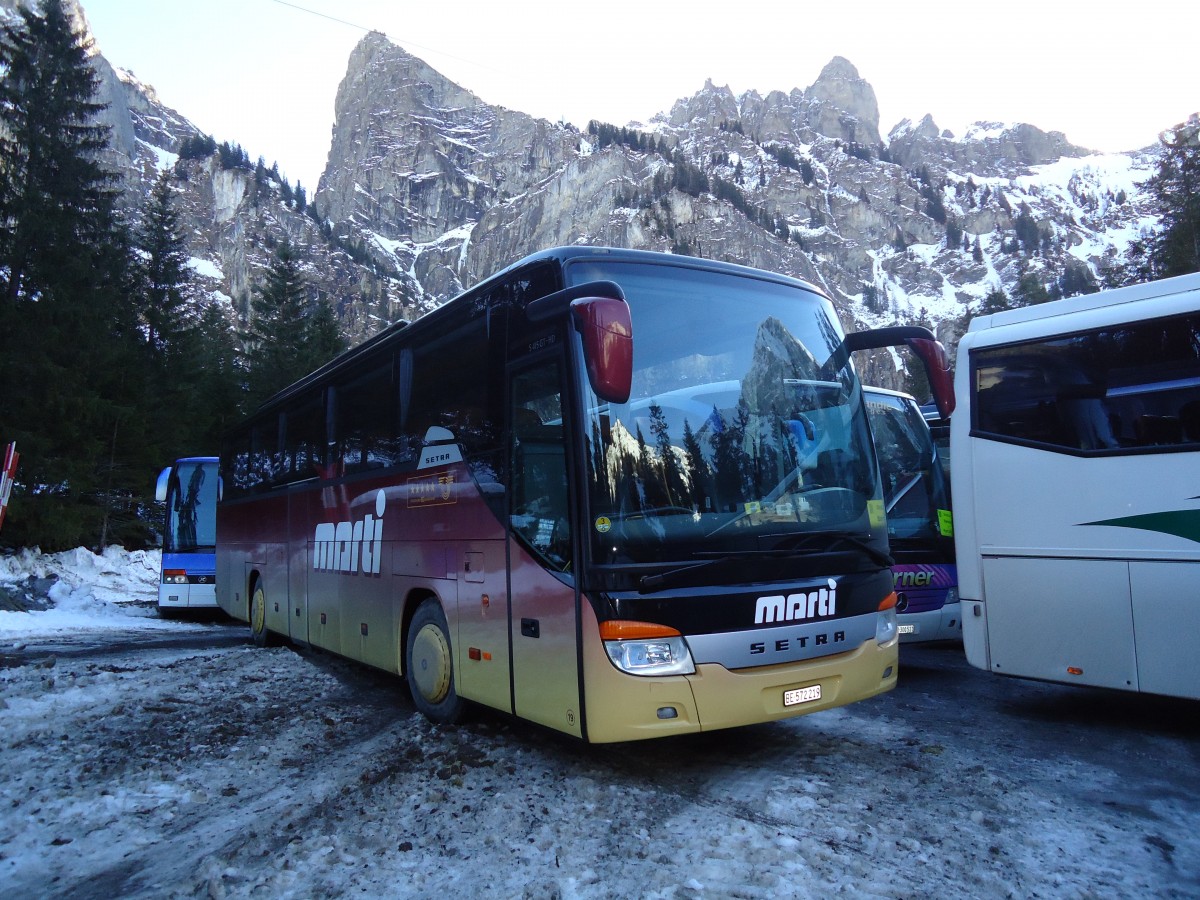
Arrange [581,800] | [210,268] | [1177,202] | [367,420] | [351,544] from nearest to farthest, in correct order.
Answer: [581,800] → [367,420] → [351,544] → [1177,202] → [210,268]

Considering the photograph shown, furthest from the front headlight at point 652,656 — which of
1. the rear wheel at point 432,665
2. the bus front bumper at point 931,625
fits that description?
the bus front bumper at point 931,625

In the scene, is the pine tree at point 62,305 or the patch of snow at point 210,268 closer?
the pine tree at point 62,305

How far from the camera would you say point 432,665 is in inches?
235

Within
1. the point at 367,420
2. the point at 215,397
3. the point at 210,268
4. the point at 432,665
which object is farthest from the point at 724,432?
the point at 210,268

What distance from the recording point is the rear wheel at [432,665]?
5.81 m

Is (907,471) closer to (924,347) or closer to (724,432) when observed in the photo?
(924,347)

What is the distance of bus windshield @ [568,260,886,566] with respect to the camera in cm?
435

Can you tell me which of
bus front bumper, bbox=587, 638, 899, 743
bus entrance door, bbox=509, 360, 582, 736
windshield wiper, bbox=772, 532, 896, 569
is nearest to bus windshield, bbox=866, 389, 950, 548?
windshield wiper, bbox=772, 532, 896, 569

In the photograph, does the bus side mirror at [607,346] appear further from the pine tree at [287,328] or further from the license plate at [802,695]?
the pine tree at [287,328]

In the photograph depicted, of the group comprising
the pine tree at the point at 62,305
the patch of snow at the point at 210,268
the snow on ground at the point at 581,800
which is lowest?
the snow on ground at the point at 581,800

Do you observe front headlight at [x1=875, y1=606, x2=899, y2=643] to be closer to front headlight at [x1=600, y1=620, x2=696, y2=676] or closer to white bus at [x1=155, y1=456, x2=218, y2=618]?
front headlight at [x1=600, y1=620, x2=696, y2=676]

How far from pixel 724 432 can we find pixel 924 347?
1.86 metres

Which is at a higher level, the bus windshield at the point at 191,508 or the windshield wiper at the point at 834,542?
the bus windshield at the point at 191,508

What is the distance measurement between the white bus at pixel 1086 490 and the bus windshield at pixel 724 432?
1524mm
